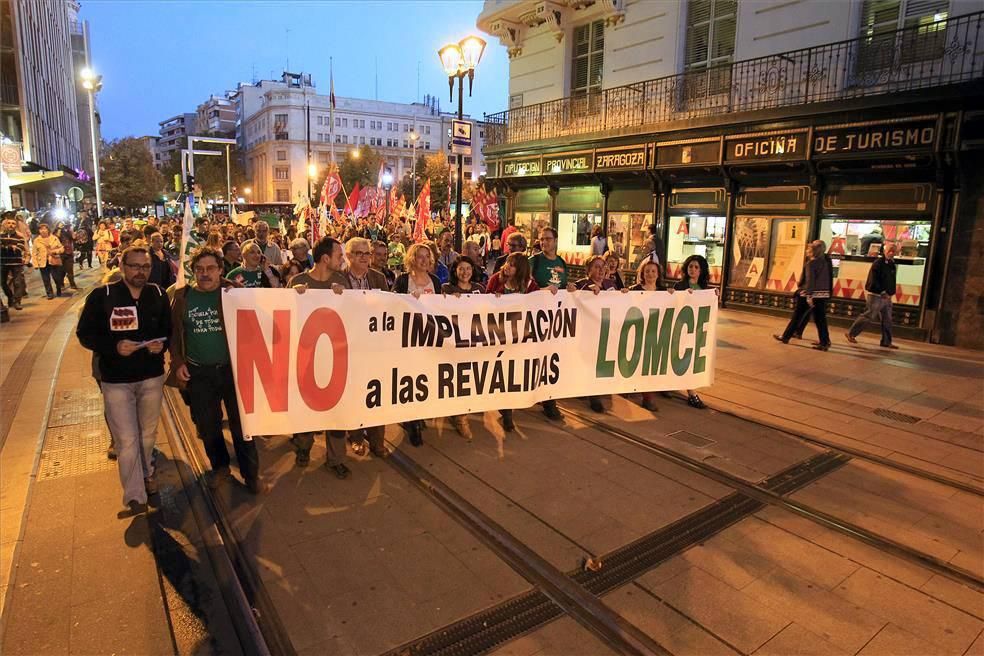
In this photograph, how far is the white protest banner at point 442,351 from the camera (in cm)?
498

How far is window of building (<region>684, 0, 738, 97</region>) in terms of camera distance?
1494 centimetres

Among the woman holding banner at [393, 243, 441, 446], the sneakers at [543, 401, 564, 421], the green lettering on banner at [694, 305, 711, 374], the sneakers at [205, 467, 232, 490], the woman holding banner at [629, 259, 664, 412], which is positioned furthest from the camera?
the woman holding banner at [629, 259, 664, 412]

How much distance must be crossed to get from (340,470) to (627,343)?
3270 millimetres

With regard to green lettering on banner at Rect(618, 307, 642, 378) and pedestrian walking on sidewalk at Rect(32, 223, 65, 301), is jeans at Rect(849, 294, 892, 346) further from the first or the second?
pedestrian walking on sidewalk at Rect(32, 223, 65, 301)

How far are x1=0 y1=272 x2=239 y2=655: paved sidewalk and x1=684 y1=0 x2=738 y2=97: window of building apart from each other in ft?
46.5

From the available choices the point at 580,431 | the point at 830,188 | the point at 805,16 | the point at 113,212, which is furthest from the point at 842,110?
the point at 113,212

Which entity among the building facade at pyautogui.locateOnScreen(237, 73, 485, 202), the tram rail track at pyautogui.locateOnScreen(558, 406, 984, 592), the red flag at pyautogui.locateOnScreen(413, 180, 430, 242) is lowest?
the tram rail track at pyautogui.locateOnScreen(558, 406, 984, 592)

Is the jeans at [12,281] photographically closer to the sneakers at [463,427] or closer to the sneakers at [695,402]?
the sneakers at [463,427]

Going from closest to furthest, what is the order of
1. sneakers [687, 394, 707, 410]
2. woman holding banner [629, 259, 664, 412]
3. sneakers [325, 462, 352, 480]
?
sneakers [325, 462, 352, 480] < woman holding banner [629, 259, 664, 412] < sneakers [687, 394, 707, 410]

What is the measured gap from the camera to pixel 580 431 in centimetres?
669

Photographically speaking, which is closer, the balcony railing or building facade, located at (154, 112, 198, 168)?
the balcony railing

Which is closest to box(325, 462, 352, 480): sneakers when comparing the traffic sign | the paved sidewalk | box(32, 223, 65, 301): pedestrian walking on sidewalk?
the paved sidewalk

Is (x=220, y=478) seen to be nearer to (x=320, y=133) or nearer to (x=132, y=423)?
(x=132, y=423)

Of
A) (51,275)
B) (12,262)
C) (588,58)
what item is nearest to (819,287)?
(588,58)
